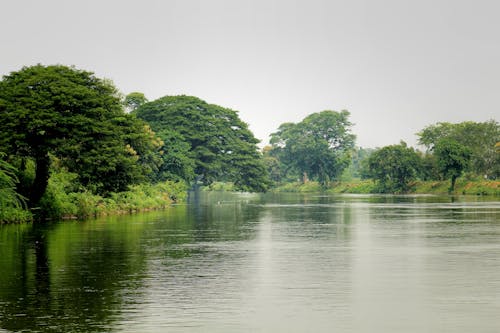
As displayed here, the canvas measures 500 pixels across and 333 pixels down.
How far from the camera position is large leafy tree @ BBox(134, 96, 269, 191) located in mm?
104625

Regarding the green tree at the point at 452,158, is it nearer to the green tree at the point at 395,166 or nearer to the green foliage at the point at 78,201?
the green tree at the point at 395,166

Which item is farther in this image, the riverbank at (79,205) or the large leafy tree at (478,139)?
the large leafy tree at (478,139)

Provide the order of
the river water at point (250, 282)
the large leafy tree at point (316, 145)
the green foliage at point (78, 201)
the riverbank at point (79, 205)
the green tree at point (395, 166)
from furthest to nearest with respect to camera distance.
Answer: the large leafy tree at point (316, 145) → the green tree at point (395, 166) → the green foliage at point (78, 201) → the riverbank at point (79, 205) → the river water at point (250, 282)

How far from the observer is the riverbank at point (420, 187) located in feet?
386

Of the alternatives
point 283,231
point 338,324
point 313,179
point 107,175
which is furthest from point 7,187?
point 313,179

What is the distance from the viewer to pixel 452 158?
12175cm

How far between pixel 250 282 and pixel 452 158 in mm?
108789

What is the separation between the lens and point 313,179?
177625mm

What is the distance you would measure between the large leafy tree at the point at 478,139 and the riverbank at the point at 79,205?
76.7 metres

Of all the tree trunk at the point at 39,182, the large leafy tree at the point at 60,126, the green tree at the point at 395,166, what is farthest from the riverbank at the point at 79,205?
the green tree at the point at 395,166

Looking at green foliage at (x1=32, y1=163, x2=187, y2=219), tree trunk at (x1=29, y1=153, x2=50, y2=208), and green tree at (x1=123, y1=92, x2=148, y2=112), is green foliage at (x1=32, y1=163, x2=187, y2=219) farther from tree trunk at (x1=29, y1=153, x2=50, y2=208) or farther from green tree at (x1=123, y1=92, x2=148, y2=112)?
green tree at (x1=123, y1=92, x2=148, y2=112)

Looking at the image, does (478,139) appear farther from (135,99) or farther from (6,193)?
(6,193)

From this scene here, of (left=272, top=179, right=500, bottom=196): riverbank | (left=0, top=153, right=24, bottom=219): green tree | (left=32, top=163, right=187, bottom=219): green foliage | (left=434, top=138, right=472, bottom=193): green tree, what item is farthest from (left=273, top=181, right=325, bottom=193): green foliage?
(left=0, top=153, right=24, bottom=219): green tree

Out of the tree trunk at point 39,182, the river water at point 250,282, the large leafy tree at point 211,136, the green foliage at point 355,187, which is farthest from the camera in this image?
the green foliage at point 355,187
